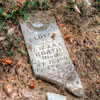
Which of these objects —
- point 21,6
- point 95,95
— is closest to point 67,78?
point 95,95

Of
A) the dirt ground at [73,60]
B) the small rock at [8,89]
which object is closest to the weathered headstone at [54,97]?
the dirt ground at [73,60]

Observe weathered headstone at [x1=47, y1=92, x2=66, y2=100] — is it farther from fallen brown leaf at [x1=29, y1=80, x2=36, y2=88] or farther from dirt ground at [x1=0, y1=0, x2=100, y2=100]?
fallen brown leaf at [x1=29, y1=80, x2=36, y2=88]

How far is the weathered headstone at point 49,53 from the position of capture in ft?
7.66

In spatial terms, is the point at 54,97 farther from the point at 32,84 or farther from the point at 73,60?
the point at 73,60

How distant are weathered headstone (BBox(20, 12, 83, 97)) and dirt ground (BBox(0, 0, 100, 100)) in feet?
0.31

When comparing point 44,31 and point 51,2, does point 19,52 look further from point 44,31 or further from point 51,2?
point 51,2

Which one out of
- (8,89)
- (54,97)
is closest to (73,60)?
(54,97)

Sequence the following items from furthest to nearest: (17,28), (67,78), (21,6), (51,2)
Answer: (51,2) → (21,6) → (17,28) → (67,78)

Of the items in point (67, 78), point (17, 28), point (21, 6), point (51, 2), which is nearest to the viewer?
point (67, 78)

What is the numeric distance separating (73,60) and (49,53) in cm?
38

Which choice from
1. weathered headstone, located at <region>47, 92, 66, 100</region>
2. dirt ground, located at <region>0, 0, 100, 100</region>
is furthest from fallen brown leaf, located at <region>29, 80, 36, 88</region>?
weathered headstone, located at <region>47, 92, 66, 100</region>

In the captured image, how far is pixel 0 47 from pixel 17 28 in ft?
1.41

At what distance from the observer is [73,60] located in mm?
2582

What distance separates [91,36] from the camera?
2910 mm
